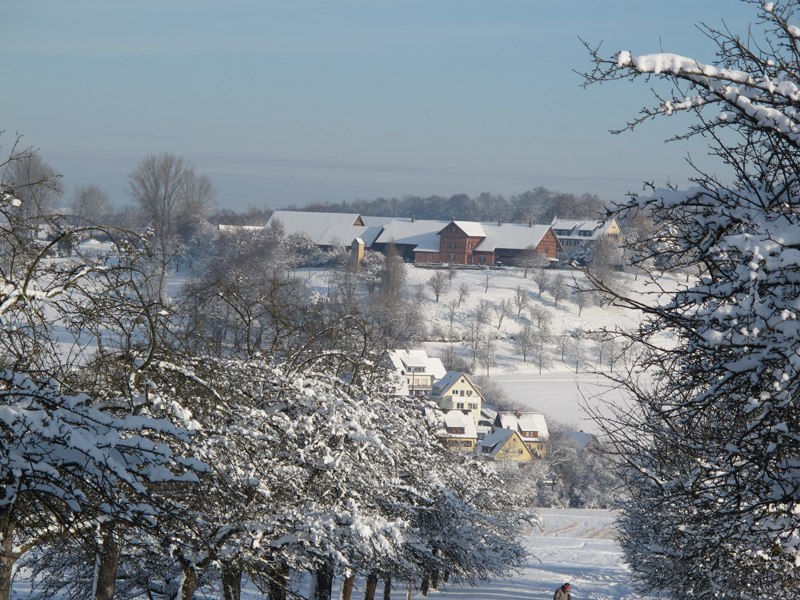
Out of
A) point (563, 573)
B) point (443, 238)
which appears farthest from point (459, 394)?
point (443, 238)

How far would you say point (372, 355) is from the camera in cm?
1390

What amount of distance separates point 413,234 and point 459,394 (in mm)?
63672

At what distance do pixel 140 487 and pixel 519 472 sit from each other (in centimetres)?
5989

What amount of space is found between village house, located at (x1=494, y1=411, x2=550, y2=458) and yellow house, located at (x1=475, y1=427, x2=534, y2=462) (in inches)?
21.2

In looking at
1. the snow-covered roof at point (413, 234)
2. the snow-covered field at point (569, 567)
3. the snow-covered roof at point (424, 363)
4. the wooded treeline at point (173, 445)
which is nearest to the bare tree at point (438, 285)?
the snow-covered roof at point (424, 363)

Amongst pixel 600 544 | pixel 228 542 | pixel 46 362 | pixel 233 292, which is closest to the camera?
pixel 46 362

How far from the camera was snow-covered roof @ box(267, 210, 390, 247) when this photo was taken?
141000 millimetres

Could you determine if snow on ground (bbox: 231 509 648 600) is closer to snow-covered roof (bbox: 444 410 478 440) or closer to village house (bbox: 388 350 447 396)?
snow-covered roof (bbox: 444 410 478 440)

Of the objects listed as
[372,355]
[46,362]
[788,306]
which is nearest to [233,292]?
[372,355]

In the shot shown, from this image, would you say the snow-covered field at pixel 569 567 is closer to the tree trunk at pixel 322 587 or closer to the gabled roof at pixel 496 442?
the tree trunk at pixel 322 587

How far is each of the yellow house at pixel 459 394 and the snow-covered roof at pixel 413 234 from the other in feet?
181

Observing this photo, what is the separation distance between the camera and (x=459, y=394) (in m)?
78.4

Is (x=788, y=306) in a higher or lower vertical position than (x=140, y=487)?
higher

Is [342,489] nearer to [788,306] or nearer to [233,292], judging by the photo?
[233,292]
